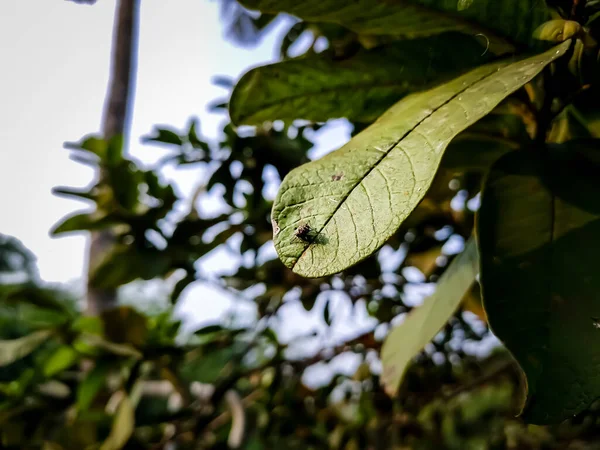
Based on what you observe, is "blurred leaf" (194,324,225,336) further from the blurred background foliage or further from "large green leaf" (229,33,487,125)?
"large green leaf" (229,33,487,125)

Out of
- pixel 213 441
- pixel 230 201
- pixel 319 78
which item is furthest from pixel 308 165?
pixel 213 441

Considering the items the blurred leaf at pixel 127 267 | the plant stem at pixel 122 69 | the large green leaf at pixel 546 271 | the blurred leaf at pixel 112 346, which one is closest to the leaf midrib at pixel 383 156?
the large green leaf at pixel 546 271

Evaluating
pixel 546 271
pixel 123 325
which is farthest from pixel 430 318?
pixel 123 325

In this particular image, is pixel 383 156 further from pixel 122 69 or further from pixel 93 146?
pixel 122 69

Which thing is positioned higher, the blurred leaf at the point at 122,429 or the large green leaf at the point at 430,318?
the large green leaf at the point at 430,318

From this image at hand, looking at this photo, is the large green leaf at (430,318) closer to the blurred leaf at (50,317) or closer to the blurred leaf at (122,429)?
the blurred leaf at (122,429)

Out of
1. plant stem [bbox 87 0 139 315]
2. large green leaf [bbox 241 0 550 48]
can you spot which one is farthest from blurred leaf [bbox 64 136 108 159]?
plant stem [bbox 87 0 139 315]
